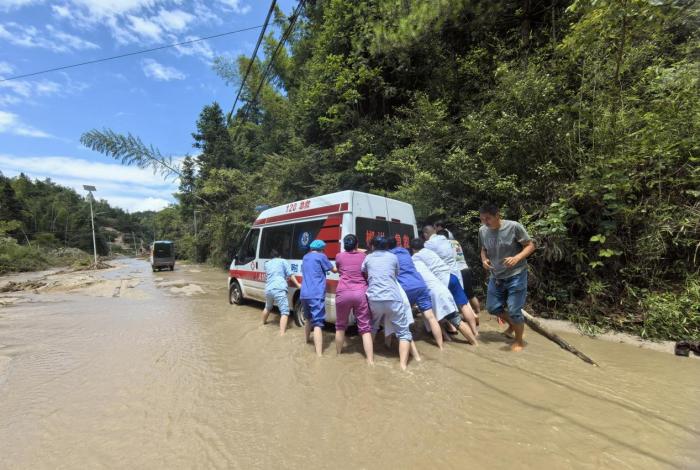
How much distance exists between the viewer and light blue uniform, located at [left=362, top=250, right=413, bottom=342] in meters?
4.05

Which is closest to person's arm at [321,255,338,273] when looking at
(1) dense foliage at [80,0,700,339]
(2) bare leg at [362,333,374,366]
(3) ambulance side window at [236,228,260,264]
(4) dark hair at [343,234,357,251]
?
(4) dark hair at [343,234,357,251]

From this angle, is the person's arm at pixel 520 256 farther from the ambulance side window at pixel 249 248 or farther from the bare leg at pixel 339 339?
the ambulance side window at pixel 249 248

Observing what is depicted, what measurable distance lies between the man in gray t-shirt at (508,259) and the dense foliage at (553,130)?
1850 mm

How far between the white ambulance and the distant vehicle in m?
18.6

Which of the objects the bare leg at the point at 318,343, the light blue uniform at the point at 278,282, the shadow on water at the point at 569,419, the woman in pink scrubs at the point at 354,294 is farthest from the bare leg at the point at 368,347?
the light blue uniform at the point at 278,282

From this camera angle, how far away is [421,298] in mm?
4539

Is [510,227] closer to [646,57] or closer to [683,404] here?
[683,404]

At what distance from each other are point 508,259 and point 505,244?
0.88 ft

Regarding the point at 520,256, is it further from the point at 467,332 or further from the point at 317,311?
the point at 317,311

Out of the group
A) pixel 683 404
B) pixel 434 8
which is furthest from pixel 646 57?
pixel 683 404

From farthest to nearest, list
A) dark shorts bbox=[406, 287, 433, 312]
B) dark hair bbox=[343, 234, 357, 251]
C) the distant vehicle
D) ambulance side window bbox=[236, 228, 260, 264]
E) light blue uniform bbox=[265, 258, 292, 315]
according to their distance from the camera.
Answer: the distant vehicle → ambulance side window bbox=[236, 228, 260, 264] → light blue uniform bbox=[265, 258, 292, 315] → dark shorts bbox=[406, 287, 433, 312] → dark hair bbox=[343, 234, 357, 251]

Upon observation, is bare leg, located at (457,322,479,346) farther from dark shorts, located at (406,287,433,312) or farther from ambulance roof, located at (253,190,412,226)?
ambulance roof, located at (253,190,412,226)

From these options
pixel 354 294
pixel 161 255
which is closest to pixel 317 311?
pixel 354 294

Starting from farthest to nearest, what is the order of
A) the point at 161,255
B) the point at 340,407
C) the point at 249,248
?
the point at 161,255 < the point at 249,248 < the point at 340,407
